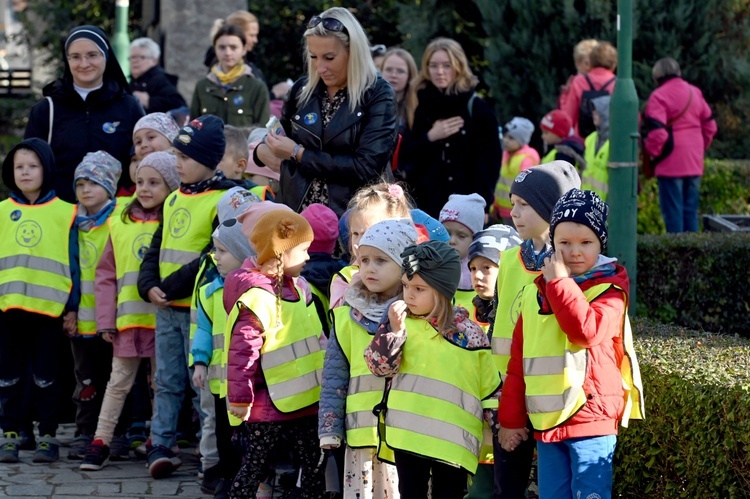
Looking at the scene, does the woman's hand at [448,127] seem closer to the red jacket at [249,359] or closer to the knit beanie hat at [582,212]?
the red jacket at [249,359]

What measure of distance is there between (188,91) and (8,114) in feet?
43.8

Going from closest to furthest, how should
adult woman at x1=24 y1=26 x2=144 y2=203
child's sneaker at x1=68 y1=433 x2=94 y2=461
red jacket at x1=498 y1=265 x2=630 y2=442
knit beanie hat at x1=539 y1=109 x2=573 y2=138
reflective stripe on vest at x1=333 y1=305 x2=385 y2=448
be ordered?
red jacket at x1=498 y1=265 x2=630 y2=442
reflective stripe on vest at x1=333 y1=305 x2=385 y2=448
child's sneaker at x1=68 y1=433 x2=94 y2=461
adult woman at x1=24 y1=26 x2=144 y2=203
knit beanie hat at x1=539 y1=109 x2=573 y2=138

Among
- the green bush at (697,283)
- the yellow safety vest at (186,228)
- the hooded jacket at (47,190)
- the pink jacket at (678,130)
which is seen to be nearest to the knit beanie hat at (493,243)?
the yellow safety vest at (186,228)

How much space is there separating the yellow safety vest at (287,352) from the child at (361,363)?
1.38 feet

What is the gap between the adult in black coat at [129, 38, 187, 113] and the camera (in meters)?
11.2

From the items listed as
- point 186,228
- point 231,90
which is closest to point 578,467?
point 186,228

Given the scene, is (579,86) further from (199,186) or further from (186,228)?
(186,228)

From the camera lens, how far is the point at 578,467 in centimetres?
481

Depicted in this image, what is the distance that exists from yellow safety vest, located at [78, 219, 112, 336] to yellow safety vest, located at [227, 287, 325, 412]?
2.02 metres

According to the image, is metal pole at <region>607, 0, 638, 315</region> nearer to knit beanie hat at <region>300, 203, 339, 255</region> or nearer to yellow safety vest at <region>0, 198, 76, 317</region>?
knit beanie hat at <region>300, 203, 339, 255</region>

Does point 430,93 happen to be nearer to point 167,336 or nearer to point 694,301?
point 694,301

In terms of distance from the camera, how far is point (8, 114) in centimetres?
2806

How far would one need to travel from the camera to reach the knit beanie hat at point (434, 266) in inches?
197

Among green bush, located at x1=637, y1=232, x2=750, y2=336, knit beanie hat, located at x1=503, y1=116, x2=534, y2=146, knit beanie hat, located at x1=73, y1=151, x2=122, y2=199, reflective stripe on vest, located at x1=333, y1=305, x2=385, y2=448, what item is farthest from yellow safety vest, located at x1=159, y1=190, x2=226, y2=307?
knit beanie hat, located at x1=503, y1=116, x2=534, y2=146
